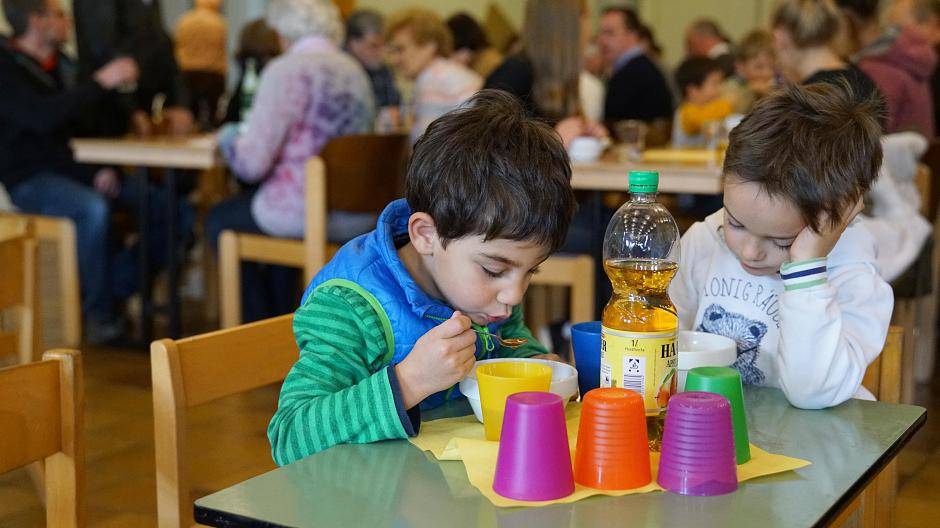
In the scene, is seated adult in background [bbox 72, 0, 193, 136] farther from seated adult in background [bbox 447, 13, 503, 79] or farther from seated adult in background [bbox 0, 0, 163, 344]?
seated adult in background [bbox 447, 13, 503, 79]

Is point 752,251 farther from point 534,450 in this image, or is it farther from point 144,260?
point 144,260

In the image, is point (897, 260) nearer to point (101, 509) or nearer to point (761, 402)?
point (761, 402)

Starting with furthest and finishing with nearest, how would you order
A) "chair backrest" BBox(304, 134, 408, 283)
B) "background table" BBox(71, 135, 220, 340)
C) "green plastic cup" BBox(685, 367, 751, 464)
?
"background table" BBox(71, 135, 220, 340) → "chair backrest" BBox(304, 134, 408, 283) → "green plastic cup" BBox(685, 367, 751, 464)

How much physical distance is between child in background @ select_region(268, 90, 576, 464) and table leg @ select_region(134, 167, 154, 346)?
2909 millimetres

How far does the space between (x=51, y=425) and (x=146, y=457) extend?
1.83m

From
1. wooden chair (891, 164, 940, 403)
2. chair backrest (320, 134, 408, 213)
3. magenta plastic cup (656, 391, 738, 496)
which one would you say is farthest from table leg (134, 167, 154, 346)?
magenta plastic cup (656, 391, 738, 496)

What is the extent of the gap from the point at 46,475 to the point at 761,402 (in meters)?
0.87

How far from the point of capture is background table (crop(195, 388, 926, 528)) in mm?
954

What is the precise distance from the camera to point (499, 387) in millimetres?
1129

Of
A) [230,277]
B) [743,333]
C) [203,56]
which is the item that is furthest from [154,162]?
[743,333]

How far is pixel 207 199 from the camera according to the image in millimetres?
5270

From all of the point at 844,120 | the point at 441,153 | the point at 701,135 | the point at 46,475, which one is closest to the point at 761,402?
the point at 844,120

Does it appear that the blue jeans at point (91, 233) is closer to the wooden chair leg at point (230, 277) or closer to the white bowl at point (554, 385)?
the wooden chair leg at point (230, 277)

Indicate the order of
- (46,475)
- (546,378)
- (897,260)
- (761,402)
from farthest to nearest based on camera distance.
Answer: (897,260) < (761,402) < (46,475) < (546,378)
